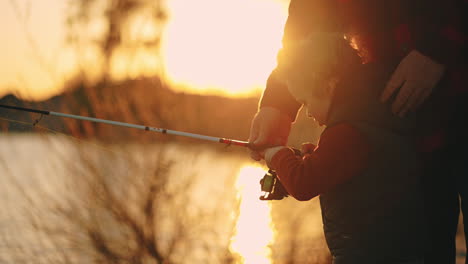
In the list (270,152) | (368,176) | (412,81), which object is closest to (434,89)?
(412,81)

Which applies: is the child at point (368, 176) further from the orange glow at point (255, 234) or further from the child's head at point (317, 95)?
the orange glow at point (255, 234)

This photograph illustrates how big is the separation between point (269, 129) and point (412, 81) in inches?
20.2

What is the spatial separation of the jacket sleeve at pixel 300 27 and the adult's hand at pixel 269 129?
0.03 meters

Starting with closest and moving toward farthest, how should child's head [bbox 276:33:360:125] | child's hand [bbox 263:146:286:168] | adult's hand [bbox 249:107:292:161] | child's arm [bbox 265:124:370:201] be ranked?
child's arm [bbox 265:124:370:201], child's head [bbox 276:33:360:125], child's hand [bbox 263:146:286:168], adult's hand [bbox 249:107:292:161]

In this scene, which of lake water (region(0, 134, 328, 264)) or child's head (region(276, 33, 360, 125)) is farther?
lake water (region(0, 134, 328, 264))

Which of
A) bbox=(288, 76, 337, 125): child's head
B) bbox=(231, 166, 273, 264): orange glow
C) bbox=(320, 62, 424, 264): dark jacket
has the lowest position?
bbox=(320, 62, 424, 264): dark jacket

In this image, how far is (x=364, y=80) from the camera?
1408mm

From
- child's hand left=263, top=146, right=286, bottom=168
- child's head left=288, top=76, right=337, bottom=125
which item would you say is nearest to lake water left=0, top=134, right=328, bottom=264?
child's hand left=263, top=146, right=286, bottom=168

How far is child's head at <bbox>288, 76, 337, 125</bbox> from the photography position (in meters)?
1.47

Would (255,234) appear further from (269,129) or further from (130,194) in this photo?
(269,129)

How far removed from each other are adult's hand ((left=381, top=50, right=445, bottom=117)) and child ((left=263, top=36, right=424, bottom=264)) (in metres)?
0.03

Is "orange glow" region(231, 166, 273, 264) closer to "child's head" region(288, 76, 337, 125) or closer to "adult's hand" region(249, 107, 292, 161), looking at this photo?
"adult's hand" region(249, 107, 292, 161)

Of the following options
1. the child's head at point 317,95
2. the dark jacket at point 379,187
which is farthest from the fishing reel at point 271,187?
the dark jacket at point 379,187

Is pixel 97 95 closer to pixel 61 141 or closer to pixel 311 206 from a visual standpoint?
pixel 61 141
